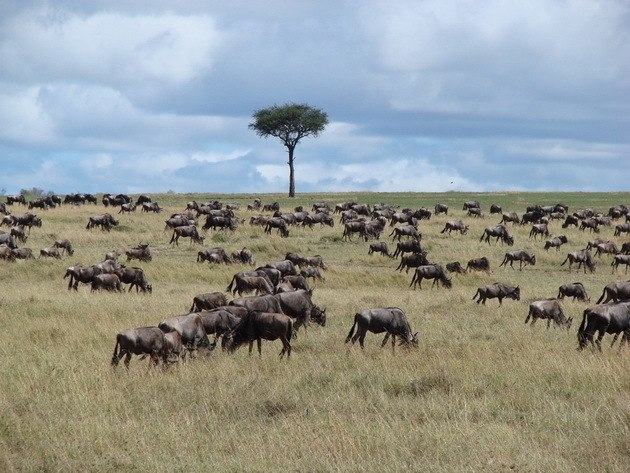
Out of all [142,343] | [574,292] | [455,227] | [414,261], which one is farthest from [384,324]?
[455,227]

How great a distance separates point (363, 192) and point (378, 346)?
9113cm

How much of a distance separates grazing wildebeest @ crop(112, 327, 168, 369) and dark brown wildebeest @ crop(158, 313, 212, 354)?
77cm

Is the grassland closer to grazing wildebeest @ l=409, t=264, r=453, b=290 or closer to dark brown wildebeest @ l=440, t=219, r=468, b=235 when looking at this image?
grazing wildebeest @ l=409, t=264, r=453, b=290

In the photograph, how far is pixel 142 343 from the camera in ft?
42.7

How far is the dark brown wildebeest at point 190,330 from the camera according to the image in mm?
14002

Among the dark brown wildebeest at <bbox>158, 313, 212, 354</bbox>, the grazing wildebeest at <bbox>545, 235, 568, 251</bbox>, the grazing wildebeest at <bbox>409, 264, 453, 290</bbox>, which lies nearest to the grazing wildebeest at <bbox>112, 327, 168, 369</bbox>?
the dark brown wildebeest at <bbox>158, 313, 212, 354</bbox>

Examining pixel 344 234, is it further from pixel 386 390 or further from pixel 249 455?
pixel 249 455

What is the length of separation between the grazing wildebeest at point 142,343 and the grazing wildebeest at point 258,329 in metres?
1.57

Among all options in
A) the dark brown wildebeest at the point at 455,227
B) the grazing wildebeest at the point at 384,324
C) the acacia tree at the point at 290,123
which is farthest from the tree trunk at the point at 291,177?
the grazing wildebeest at the point at 384,324

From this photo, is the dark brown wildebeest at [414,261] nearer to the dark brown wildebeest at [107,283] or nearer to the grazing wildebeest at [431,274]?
the grazing wildebeest at [431,274]

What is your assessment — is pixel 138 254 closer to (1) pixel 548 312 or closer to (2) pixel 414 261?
(2) pixel 414 261

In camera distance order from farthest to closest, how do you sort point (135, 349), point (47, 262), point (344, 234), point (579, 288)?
point (344, 234), point (47, 262), point (579, 288), point (135, 349)

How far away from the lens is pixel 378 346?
15.8 meters

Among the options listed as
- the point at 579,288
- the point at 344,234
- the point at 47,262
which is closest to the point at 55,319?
the point at 47,262
